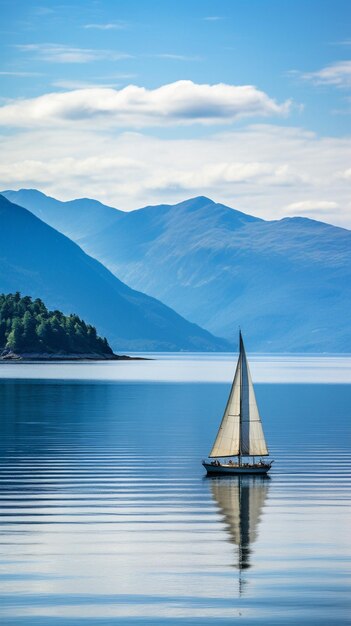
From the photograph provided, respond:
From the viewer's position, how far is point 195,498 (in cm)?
6425

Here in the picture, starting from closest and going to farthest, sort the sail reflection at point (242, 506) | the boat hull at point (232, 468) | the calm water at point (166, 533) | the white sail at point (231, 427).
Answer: the calm water at point (166, 533) < the sail reflection at point (242, 506) < the boat hull at point (232, 468) < the white sail at point (231, 427)

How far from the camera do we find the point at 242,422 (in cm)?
7575

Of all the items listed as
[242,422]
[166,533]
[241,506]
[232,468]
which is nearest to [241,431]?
[242,422]

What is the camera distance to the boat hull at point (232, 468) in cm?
7525

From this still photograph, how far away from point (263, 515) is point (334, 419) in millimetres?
76994

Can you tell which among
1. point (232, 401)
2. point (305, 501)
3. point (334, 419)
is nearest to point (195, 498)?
point (305, 501)

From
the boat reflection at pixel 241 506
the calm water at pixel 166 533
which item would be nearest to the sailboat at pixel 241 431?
the boat reflection at pixel 241 506

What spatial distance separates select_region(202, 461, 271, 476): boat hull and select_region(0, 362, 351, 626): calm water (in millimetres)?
1080

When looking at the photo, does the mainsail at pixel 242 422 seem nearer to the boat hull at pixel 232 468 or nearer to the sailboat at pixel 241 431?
the sailboat at pixel 241 431

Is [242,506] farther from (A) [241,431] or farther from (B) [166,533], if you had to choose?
(A) [241,431]

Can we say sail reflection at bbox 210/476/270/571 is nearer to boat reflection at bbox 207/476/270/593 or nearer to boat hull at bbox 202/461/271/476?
boat reflection at bbox 207/476/270/593

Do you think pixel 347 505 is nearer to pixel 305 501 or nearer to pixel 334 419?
pixel 305 501

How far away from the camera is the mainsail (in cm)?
7531

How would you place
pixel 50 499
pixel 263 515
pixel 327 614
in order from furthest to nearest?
pixel 50 499 → pixel 263 515 → pixel 327 614
